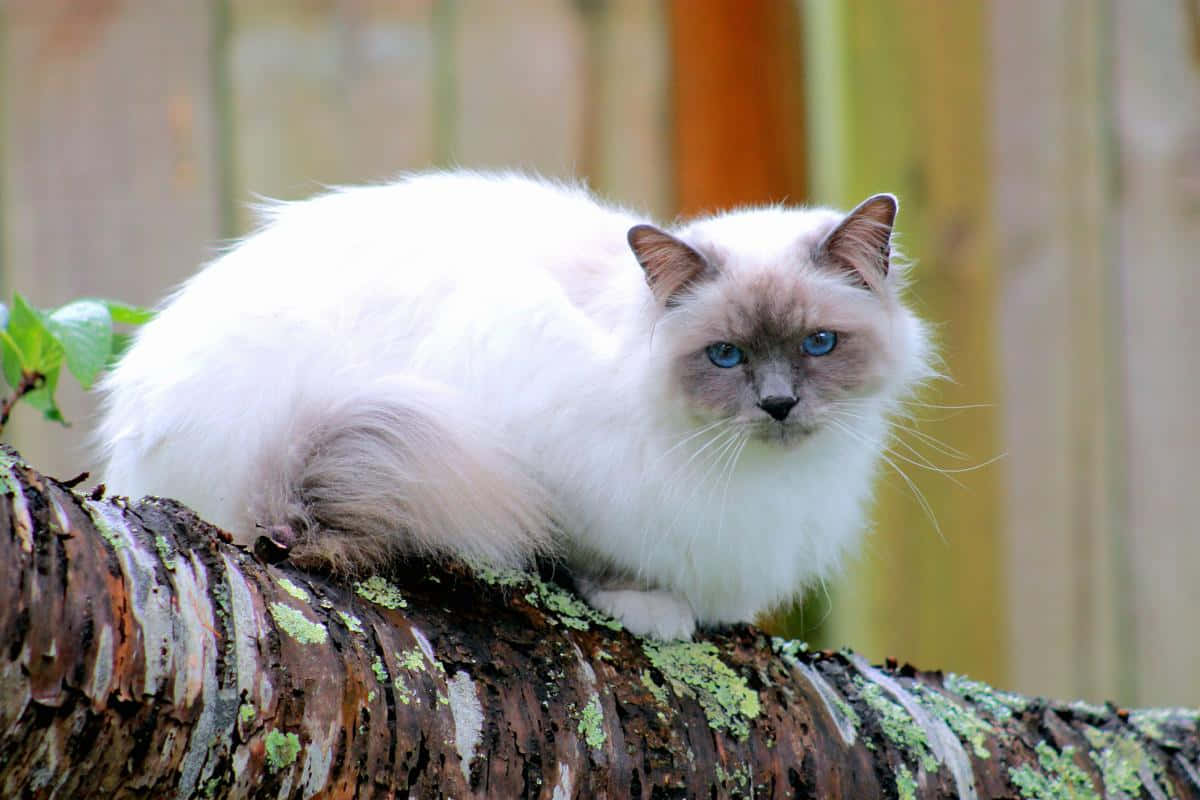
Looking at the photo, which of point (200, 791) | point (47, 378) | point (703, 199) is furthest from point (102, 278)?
point (200, 791)

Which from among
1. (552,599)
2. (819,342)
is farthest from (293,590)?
(819,342)

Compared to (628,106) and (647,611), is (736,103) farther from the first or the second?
(647,611)

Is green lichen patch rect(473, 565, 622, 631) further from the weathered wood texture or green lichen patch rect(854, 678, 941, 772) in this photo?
the weathered wood texture

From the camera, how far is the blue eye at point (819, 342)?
5.70 ft

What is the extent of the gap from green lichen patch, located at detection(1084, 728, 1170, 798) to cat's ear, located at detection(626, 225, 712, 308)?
3.14ft

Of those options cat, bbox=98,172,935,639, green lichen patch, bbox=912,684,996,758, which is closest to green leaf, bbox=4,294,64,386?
cat, bbox=98,172,935,639

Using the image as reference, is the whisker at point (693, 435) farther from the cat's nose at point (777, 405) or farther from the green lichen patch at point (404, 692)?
the green lichen patch at point (404, 692)

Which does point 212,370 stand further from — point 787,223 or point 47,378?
point 787,223

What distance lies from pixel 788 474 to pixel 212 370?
0.84 m

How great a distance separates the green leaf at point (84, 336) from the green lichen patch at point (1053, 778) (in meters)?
1.40

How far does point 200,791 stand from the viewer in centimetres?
110

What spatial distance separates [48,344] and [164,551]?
655mm

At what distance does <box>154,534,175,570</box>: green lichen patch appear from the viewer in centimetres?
115

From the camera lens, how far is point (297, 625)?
1.25 m
